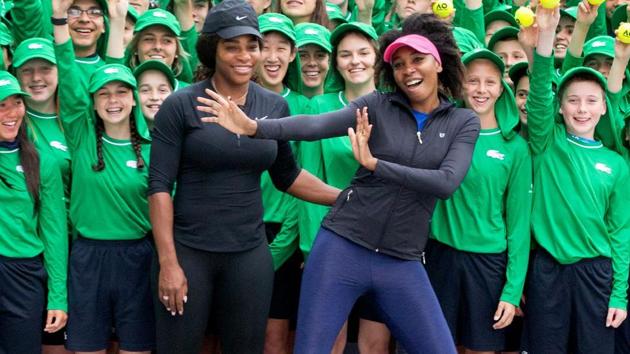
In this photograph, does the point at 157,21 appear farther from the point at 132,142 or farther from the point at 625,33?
the point at 625,33

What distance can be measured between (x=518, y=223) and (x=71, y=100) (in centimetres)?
271

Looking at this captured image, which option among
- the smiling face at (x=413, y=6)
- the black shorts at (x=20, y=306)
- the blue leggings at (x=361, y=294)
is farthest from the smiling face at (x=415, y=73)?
the smiling face at (x=413, y=6)

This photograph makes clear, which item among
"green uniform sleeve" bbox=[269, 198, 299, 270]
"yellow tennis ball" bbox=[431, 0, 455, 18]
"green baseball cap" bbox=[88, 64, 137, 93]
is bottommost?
"green uniform sleeve" bbox=[269, 198, 299, 270]

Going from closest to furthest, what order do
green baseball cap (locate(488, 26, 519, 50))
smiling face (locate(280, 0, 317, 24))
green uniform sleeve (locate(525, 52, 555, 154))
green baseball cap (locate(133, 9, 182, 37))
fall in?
green uniform sleeve (locate(525, 52, 555, 154))
green baseball cap (locate(133, 9, 182, 37))
green baseball cap (locate(488, 26, 519, 50))
smiling face (locate(280, 0, 317, 24))

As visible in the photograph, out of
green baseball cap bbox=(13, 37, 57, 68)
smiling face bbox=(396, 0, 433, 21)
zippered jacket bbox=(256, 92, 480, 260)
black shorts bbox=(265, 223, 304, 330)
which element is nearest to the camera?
zippered jacket bbox=(256, 92, 480, 260)

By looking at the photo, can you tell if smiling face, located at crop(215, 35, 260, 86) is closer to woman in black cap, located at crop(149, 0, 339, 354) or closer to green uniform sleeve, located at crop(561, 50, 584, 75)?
woman in black cap, located at crop(149, 0, 339, 354)

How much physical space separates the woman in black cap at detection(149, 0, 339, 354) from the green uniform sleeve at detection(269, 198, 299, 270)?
97 centimetres

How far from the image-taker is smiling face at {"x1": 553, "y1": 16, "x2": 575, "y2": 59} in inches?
295

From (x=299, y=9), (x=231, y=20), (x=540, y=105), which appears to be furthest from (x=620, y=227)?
(x=299, y=9)

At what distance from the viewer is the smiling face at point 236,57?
15.2ft

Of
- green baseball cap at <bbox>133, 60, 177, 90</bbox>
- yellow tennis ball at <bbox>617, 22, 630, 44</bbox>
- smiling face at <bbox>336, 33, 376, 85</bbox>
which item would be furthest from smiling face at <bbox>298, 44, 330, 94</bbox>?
yellow tennis ball at <bbox>617, 22, 630, 44</bbox>

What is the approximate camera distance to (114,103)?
546 cm

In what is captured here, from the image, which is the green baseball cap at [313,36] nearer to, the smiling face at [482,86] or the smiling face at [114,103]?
the smiling face at [482,86]

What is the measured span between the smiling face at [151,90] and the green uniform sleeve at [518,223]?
2192 mm
